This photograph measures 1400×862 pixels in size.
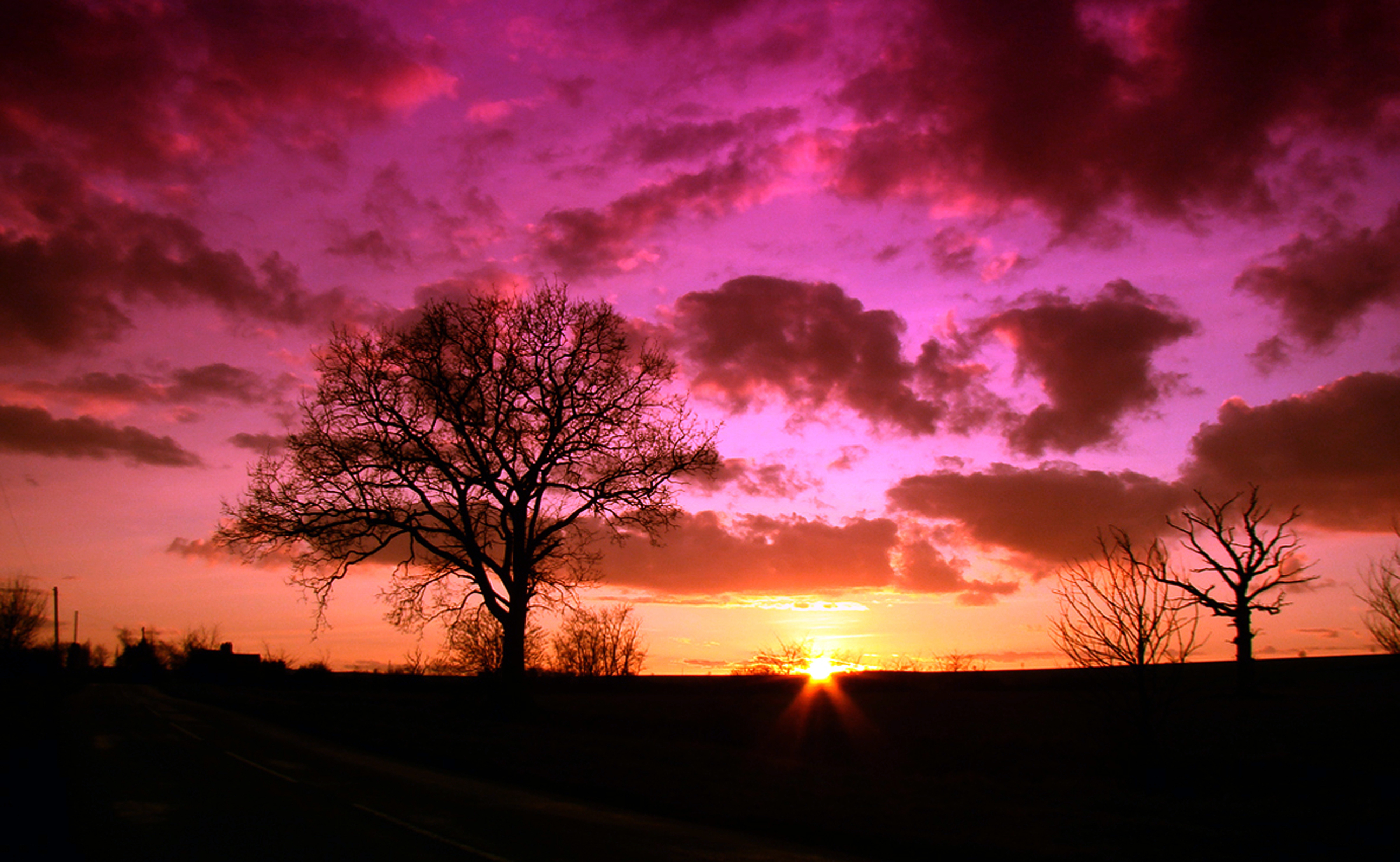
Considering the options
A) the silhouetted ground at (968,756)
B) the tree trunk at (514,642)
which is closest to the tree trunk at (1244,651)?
the silhouetted ground at (968,756)

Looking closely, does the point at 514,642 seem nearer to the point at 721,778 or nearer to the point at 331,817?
the point at 721,778

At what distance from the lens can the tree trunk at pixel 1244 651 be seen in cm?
3397

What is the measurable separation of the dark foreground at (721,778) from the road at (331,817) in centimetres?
6

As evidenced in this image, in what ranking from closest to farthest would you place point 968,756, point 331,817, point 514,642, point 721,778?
1. point 331,817
2. point 721,778
3. point 968,756
4. point 514,642

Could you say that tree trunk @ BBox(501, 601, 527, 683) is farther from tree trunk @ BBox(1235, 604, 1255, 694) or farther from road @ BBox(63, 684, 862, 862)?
tree trunk @ BBox(1235, 604, 1255, 694)

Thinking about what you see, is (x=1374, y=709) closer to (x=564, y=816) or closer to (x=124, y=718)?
(x=564, y=816)

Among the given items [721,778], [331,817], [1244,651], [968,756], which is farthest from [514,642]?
[1244,651]

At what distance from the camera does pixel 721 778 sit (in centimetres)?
1611

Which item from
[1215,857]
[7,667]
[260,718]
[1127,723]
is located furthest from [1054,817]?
[7,667]

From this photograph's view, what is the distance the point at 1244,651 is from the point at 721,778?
28924 millimetres

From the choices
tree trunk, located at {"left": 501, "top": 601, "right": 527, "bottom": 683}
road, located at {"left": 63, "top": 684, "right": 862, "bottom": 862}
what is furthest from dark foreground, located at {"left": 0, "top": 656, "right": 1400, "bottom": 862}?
tree trunk, located at {"left": 501, "top": 601, "right": 527, "bottom": 683}

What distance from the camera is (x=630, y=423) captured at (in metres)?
30.3

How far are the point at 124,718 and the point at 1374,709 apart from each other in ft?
139

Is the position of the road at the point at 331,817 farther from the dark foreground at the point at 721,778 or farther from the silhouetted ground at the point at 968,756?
the silhouetted ground at the point at 968,756
